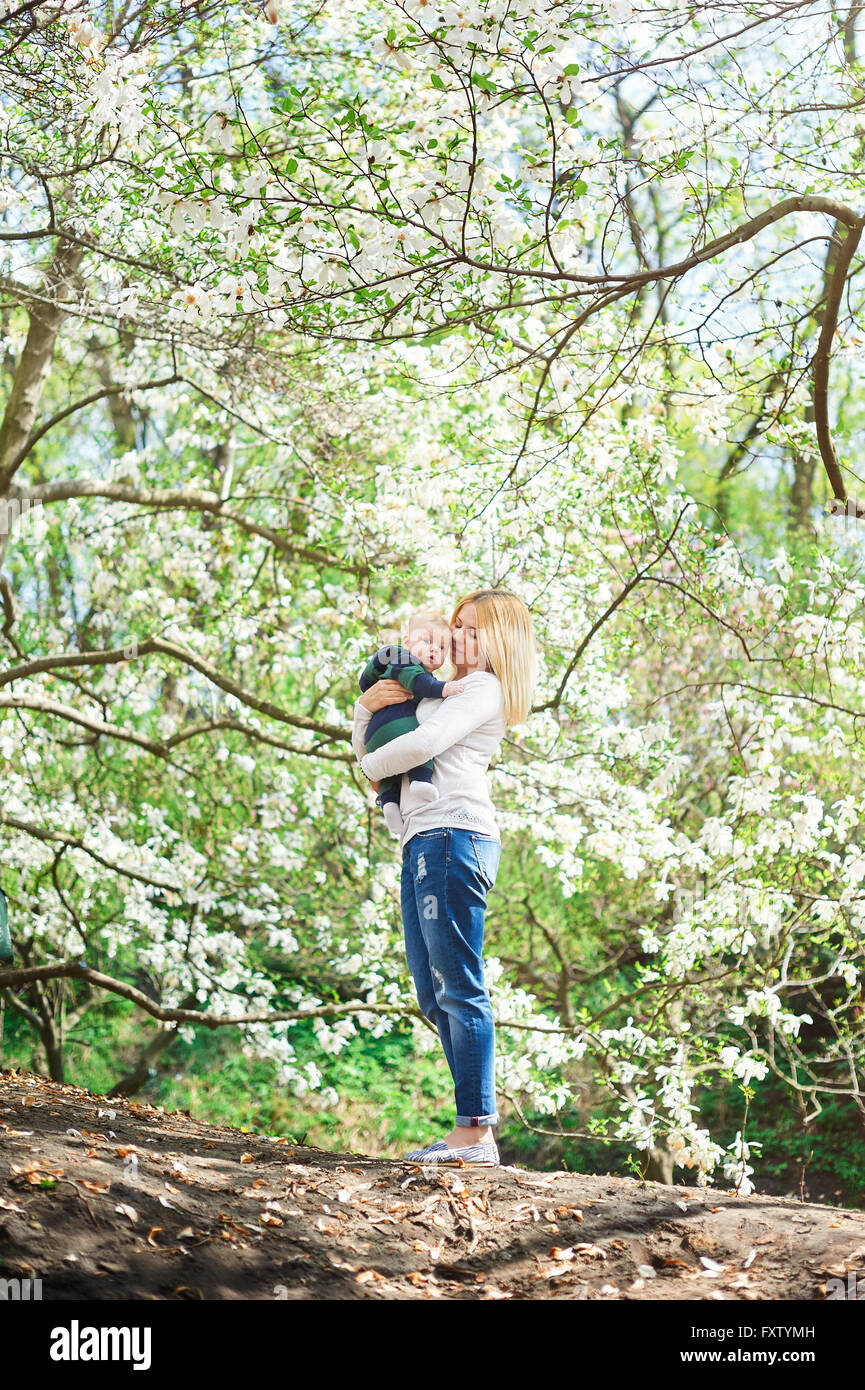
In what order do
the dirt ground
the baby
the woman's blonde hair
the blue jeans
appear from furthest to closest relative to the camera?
the woman's blonde hair, the baby, the blue jeans, the dirt ground

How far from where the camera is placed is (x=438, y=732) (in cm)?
316

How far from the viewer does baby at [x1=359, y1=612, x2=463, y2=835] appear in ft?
10.8

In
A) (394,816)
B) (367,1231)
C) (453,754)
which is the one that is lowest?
(367,1231)

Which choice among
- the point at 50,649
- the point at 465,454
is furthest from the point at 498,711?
the point at 50,649

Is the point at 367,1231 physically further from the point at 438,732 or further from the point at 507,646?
→ the point at 507,646

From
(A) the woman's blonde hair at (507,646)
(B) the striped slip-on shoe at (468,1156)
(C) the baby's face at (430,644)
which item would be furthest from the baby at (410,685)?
(B) the striped slip-on shoe at (468,1156)

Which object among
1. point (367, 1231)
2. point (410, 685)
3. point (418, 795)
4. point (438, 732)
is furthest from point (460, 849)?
point (367, 1231)

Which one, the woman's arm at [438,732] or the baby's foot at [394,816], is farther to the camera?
the baby's foot at [394,816]

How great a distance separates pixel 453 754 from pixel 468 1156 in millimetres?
1114

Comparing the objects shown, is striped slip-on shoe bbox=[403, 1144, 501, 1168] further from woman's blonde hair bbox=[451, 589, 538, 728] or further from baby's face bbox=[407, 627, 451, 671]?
baby's face bbox=[407, 627, 451, 671]

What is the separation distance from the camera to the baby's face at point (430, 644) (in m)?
3.45

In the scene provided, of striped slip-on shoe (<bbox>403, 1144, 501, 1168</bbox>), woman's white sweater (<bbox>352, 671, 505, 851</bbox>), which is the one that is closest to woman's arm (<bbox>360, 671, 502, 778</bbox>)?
woman's white sweater (<bbox>352, 671, 505, 851</bbox>)

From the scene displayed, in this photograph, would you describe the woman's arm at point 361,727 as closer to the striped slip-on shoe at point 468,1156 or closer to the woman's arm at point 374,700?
the woman's arm at point 374,700

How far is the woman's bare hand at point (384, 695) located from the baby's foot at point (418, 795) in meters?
0.27
